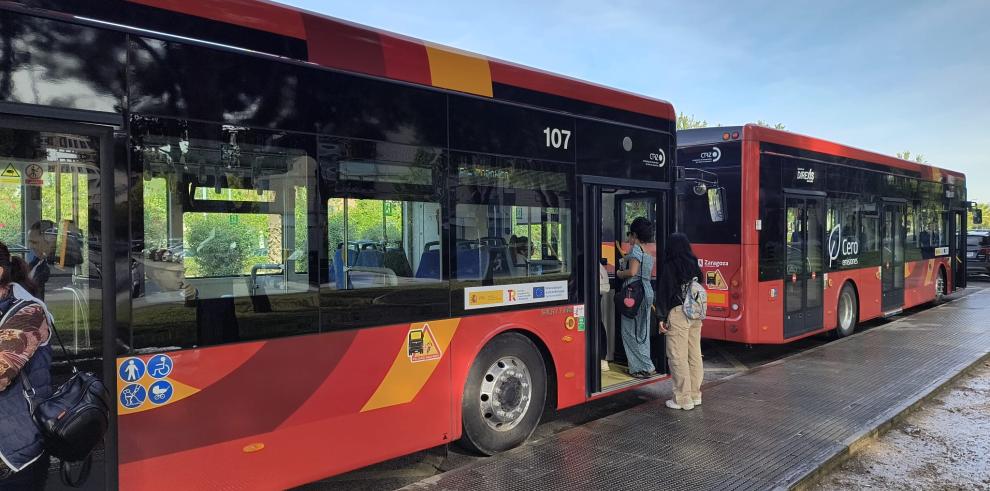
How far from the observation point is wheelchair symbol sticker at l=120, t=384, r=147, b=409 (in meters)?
3.04

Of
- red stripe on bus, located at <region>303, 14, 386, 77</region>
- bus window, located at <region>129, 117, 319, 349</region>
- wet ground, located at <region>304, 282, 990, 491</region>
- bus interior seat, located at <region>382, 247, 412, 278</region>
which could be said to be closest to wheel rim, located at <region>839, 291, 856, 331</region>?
wet ground, located at <region>304, 282, 990, 491</region>

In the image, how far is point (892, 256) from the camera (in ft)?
38.5

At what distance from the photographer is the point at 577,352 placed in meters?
5.37

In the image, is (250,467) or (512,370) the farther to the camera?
(512,370)

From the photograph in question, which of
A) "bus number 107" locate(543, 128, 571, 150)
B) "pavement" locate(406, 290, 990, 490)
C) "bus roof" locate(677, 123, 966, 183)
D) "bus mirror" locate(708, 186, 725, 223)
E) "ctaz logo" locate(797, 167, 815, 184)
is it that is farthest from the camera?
"ctaz logo" locate(797, 167, 815, 184)

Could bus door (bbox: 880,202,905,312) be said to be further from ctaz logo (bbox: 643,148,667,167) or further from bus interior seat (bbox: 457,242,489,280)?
bus interior seat (bbox: 457,242,489,280)

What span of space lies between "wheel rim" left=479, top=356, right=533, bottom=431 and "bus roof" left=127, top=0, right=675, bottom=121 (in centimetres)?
209

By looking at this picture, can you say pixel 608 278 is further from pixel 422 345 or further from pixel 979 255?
pixel 979 255

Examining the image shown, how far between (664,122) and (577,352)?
2.57m

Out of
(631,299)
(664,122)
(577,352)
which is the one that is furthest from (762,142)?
(577,352)

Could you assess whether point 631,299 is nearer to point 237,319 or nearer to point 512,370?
point 512,370

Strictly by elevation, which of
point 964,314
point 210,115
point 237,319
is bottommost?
point 964,314

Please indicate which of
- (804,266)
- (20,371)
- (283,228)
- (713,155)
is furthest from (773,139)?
(20,371)

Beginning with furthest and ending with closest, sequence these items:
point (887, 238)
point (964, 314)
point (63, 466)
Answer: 1. point (964, 314)
2. point (887, 238)
3. point (63, 466)
